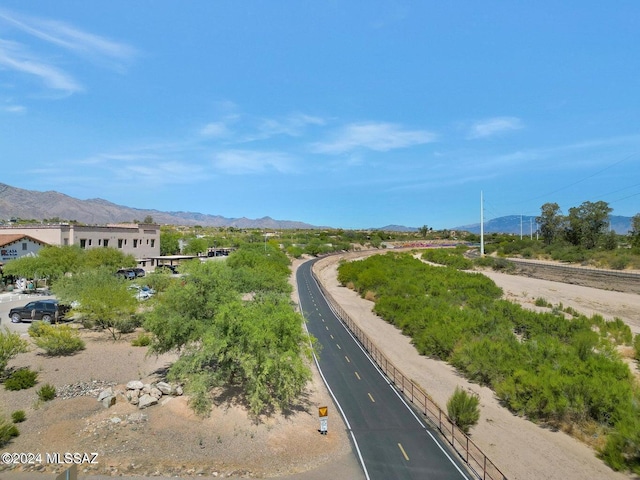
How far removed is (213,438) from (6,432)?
842cm

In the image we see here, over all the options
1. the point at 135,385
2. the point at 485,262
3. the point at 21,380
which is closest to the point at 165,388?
the point at 135,385

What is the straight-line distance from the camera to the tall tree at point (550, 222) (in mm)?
141750

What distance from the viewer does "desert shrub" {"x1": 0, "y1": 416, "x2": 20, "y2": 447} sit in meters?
17.7

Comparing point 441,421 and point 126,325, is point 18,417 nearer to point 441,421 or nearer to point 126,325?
point 126,325

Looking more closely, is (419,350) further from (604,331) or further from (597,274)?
(597,274)

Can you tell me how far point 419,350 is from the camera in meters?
34.5

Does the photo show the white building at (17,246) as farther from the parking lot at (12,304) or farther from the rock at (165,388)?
the rock at (165,388)

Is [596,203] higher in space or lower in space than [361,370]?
higher

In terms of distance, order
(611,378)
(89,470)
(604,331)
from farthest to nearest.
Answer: (604,331)
(611,378)
(89,470)

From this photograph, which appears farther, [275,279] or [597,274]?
[597,274]

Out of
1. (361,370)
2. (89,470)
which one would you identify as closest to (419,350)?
(361,370)

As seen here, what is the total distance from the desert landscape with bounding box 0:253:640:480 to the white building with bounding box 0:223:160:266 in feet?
136

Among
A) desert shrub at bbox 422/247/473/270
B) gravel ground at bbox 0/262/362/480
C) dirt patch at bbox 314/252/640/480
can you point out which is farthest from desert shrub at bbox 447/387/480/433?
desert shrub at bbox 422/247/473/270

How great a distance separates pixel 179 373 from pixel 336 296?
4577cm
